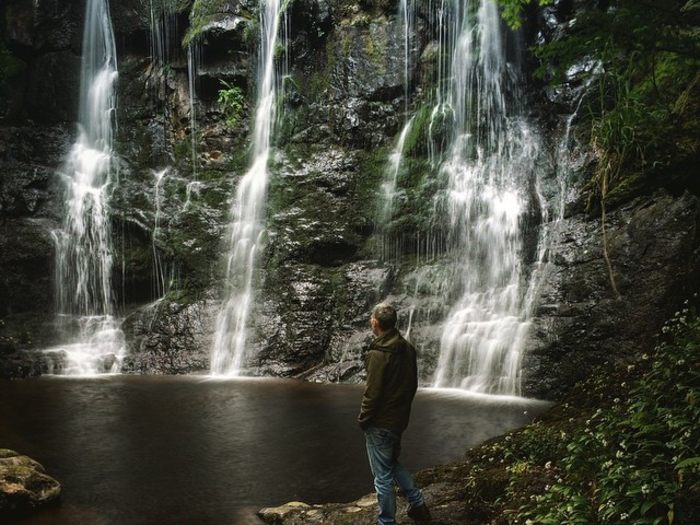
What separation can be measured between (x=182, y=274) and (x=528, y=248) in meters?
9.55

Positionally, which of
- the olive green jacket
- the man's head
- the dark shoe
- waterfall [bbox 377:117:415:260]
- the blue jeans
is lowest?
the dark shoe

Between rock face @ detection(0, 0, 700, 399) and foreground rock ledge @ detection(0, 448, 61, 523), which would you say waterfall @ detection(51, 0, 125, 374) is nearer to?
rock face @ detection(0, 0, 700, 399)

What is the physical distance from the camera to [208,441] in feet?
27.6

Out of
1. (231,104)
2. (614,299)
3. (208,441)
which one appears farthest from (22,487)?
(231,104)

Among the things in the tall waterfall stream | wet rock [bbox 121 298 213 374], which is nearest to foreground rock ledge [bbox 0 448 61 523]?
the tall waterfall stream

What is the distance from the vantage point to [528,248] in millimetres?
13477

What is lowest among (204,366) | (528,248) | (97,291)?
(204,366)

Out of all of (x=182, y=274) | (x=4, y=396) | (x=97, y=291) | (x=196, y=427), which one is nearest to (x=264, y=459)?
(x=196, y=427)

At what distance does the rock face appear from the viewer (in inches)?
430

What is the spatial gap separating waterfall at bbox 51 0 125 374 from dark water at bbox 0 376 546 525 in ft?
8.54

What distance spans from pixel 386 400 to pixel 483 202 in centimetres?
1128

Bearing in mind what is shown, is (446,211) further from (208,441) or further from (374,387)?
(374,387)

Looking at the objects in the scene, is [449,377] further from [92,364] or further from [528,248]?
[92,364]

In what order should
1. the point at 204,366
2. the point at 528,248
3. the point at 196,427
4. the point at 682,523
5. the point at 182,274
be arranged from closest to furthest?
1. the point at 682,523
2. the point at 196,427
3. the point at 528,248
4. the point at 204,366
5. the point at 182,274
